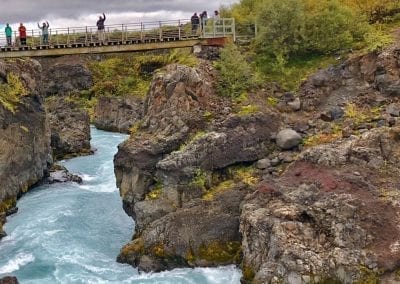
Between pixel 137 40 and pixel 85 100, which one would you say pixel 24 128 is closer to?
pixel 137 40

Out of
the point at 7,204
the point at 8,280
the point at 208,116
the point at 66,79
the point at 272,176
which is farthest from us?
the point at 66,79

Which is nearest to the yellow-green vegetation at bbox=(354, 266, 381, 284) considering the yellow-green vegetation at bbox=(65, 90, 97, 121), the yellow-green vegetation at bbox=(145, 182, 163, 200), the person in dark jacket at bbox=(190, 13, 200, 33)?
the yellow-green vegetation at bbox=(145, 182, 163, 200)

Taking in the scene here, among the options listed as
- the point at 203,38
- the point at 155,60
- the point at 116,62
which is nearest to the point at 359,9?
the point at 203,38

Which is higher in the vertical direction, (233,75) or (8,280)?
(233,75)

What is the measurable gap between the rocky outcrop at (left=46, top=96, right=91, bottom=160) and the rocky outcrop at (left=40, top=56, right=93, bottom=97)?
19723mm

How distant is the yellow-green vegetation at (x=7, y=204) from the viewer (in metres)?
39.4

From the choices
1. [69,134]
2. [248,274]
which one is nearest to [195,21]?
[248,274]

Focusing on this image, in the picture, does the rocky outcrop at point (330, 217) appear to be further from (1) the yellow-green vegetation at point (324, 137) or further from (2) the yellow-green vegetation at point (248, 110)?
(2) the yellow-green vegetation at point (248, 110)

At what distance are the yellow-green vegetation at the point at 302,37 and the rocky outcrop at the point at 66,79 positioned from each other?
64301 mm

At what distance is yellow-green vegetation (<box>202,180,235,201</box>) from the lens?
92.3 feet

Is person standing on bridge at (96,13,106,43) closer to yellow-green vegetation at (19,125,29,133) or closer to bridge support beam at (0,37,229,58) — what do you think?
bridge support beam at (0,37,229,58)

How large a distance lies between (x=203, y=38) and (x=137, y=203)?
44.7ft

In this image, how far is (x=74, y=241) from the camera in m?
32.9

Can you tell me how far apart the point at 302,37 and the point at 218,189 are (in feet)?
42.7
